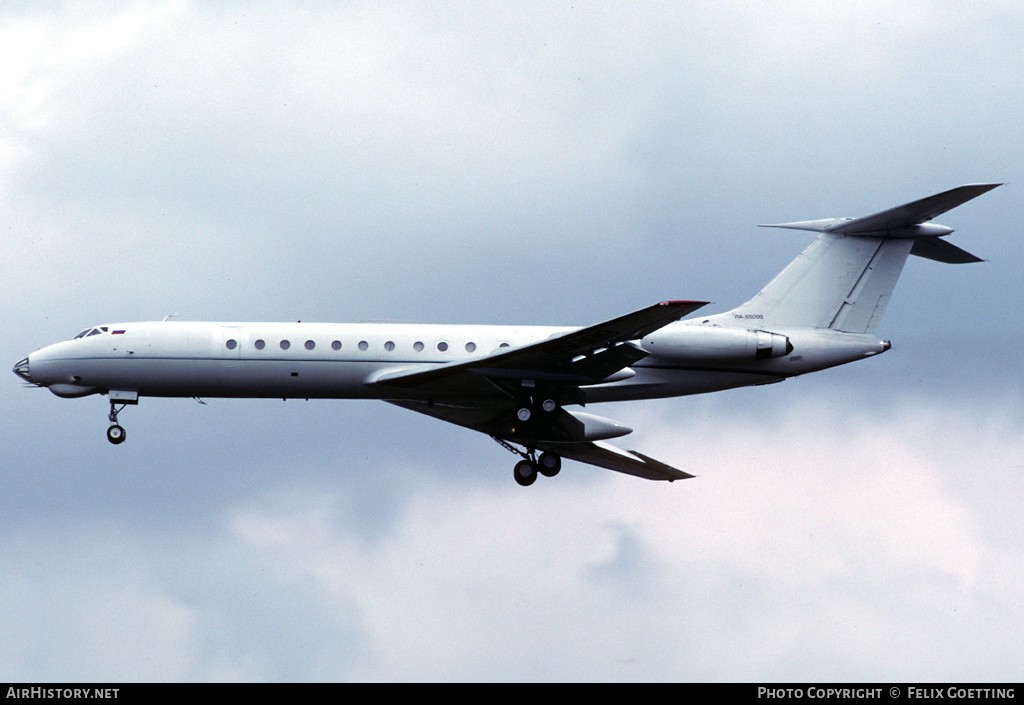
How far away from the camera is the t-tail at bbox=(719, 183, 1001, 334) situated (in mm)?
35156

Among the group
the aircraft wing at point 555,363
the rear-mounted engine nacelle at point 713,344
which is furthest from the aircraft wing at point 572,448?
the rear-mounted engine nacelle at point 713,344

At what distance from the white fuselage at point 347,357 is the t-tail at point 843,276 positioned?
1.66 ft

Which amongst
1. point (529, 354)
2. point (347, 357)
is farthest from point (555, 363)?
point (347, 357)

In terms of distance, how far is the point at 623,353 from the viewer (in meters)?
33.2

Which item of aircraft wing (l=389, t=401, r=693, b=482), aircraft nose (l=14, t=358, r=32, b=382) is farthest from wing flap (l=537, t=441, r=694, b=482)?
aircraft nose (l=14, t=358, r=32, b=382)

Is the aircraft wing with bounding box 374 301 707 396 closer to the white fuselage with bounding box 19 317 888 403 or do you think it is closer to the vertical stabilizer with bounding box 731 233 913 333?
the white fuselage with bounding box 19 317 888 403

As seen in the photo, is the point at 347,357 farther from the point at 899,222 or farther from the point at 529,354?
the point at 899,222

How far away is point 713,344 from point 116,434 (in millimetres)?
14807

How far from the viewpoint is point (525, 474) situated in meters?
36.1

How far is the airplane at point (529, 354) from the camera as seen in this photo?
1328 inches

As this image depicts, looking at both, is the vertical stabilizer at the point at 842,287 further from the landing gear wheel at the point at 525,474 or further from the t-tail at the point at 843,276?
the landing gear wheel at the point at 525,474

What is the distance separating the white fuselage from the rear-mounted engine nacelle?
0.02 m
